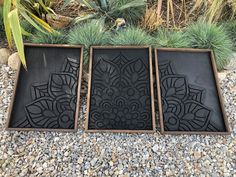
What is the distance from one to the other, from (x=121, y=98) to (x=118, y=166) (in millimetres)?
391

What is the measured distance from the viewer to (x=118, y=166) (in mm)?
1392

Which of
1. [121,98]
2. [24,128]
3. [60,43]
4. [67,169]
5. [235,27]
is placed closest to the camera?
[67,169]

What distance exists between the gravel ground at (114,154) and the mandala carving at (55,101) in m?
0.06

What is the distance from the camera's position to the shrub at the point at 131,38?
5.58ft

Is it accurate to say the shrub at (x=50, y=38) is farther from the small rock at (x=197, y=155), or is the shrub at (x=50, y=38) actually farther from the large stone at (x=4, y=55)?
the small rock at (x=197, y=155)

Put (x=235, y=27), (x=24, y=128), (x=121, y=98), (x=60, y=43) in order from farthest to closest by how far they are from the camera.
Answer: (x=235, y=27), (x=60, y=43), (x=121, y=98), (x=24, y=128)

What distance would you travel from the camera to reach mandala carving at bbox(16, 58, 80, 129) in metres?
1.52

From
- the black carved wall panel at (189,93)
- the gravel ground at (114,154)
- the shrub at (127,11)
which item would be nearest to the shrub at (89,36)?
→ the shrub at (127,11)

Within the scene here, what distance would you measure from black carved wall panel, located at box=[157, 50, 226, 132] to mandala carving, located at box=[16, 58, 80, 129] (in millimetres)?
523

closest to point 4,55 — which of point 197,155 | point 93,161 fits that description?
point 93,161

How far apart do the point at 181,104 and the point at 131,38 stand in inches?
19.8

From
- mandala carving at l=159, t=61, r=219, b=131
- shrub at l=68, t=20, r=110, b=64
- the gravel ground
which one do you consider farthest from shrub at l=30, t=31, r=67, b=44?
mandala carving at l=159, t=61, r=219, b=131

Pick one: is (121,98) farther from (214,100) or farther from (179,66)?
(214,100)

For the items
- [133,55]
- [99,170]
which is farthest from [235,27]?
[99,170]
